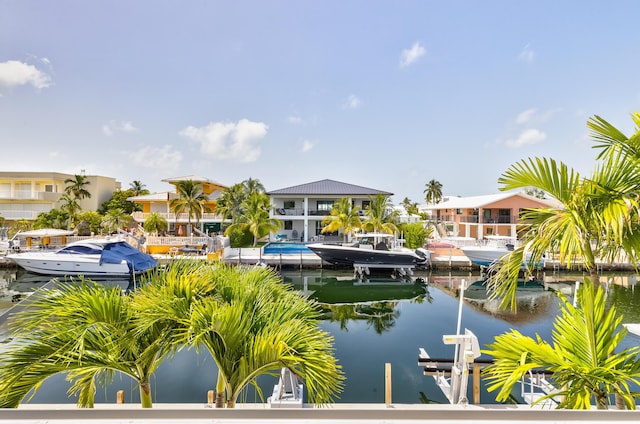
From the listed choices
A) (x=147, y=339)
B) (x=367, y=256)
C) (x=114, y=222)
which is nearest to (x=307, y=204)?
(x=367, y=256)

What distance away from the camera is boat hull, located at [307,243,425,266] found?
22422mm

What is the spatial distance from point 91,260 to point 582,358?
2355cm

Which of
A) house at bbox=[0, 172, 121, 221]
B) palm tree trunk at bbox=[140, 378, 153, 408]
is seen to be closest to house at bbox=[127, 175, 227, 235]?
house at bbox=[0, 172, 121, 221]

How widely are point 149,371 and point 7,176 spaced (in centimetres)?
4516

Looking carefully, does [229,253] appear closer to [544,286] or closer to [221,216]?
[221,216]

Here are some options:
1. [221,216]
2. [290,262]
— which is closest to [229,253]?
[290,262]

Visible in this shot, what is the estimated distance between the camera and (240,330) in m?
3.04

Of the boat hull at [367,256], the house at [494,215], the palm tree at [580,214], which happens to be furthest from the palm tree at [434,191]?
the palm tree at [580,214]

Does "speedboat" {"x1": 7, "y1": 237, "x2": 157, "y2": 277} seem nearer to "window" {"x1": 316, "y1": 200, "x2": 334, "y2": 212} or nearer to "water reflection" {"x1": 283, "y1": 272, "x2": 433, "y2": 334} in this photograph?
"water reflection" {"x1": 283, "y1": 272, "x2": 433, "y2": 334}

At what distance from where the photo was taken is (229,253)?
25.4 m

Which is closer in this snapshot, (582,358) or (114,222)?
(582,358)

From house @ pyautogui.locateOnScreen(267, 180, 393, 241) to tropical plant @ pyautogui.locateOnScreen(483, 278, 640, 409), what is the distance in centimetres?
3031

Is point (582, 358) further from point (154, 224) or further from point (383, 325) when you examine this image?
point (154, 224)

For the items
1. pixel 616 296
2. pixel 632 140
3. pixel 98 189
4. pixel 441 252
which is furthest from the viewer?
pixel 98 189
